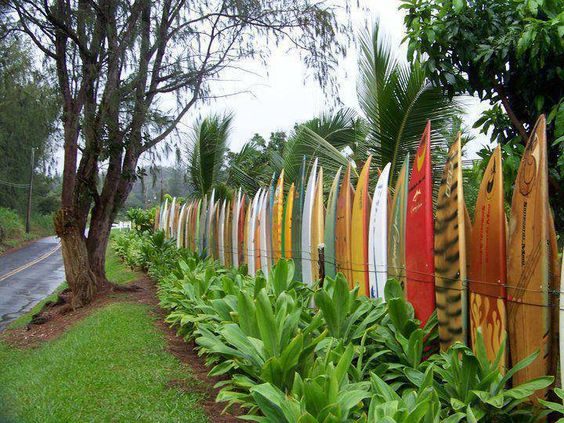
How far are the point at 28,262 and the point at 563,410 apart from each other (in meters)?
24.5

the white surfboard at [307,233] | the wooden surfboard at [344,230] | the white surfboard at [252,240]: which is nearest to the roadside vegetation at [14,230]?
the white surfboard at [252,240]

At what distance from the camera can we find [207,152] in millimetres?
14586

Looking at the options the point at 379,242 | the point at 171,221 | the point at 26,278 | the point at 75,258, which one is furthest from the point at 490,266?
the point at 26,278

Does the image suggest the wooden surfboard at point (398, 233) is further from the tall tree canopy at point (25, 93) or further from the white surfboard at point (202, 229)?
the tall tree canopy at point (25, 93)

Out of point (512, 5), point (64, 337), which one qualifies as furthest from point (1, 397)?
point (64, 337)

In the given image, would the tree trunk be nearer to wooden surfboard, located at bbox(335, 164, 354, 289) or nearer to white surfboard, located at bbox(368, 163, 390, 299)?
wooden surfboard, located at bbox(335, 164, 354, 289)

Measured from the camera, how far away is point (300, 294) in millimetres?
5500

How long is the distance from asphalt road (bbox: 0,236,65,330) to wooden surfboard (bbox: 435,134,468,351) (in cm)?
969

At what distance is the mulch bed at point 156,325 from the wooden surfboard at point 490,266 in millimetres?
1783

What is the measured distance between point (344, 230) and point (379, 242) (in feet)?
2.46

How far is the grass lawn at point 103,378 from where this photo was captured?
411cm

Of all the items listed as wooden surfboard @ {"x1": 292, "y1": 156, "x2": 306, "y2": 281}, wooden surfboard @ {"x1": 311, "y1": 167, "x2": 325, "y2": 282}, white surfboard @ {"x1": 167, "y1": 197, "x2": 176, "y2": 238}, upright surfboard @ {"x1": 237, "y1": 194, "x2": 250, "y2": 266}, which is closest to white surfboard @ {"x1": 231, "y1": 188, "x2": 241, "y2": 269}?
upright surfboard @ {"x1": 237, "y1": 194, "x2": 250, "y2": 266}

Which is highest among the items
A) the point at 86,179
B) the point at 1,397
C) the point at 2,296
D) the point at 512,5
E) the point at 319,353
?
the point at 512,5

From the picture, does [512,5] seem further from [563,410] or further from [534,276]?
[563,410]
